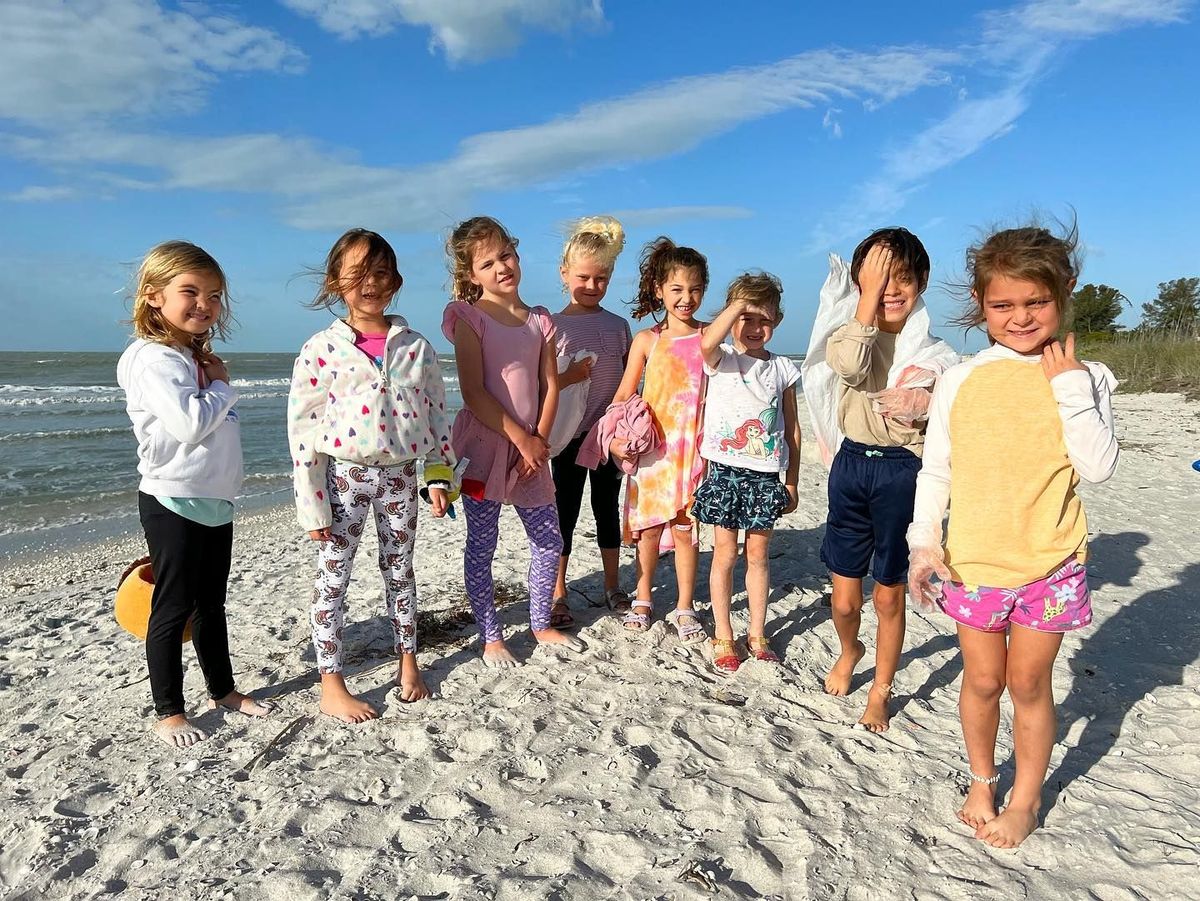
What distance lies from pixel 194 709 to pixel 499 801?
1.61m

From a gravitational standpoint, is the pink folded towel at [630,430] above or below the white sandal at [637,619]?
above

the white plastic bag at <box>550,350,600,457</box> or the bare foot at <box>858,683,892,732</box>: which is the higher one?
the white plastic bag at <box>550,350,600,457</box>

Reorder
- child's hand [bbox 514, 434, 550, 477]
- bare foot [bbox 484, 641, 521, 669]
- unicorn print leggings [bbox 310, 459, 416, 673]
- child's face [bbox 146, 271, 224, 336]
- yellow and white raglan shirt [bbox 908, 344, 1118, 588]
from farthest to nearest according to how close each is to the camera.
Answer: bare foot [bbox 484, 641, 521, 669]
child's hand [bbox 514, 434, 550, 477]
unicorn print leggings [bbox 310, 459, 416, 673]
child's face [bbox 146, 271, 224, 336]
yellow and white raglan shirt [bbox 908, 344, 1118, 588]

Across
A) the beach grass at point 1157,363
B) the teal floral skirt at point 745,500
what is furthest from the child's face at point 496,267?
the beach grass at point 1157,363

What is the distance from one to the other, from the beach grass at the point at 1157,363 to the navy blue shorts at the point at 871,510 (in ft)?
51.9

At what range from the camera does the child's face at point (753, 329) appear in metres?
3.66

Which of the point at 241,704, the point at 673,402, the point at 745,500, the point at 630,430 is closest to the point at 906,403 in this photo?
the point at 745,500

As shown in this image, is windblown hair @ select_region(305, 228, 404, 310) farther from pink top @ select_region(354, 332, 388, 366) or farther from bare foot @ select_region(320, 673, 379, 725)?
bare foot @ select_region(320, 673, 379, 725)

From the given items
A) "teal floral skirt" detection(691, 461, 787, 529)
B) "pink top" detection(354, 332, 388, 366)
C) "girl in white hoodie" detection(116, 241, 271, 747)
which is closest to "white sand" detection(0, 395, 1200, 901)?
"girl in white hoodie" detection(116, 241, 271, 747)

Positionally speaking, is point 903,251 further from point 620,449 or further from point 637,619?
point 637,619

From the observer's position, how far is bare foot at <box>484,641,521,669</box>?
372 centimetres

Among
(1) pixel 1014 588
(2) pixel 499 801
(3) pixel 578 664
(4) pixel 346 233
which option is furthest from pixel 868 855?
(4) pixel 346 233

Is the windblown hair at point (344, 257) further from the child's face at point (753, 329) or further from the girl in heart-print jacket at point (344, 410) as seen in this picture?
the child's face at point (753, 329)

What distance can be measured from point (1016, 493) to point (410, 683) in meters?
2.55
